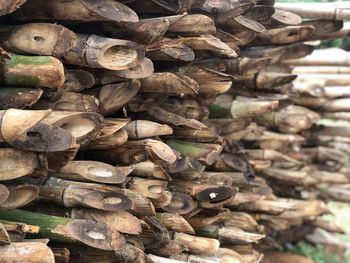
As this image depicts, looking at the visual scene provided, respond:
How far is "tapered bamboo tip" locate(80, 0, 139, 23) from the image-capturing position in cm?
234

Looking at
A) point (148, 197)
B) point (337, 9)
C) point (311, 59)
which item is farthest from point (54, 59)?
point (311, 59)

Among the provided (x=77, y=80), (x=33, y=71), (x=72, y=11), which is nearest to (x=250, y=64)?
Result: (x=77, y=80)

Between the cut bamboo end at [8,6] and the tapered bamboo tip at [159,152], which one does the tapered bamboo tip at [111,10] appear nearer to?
the cut bamboo end at [8,6]

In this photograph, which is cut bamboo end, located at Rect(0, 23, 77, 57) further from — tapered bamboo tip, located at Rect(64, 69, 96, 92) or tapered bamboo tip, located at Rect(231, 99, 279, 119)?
tapered bamboo tip, located at Rect(231, 99, 279, 119)

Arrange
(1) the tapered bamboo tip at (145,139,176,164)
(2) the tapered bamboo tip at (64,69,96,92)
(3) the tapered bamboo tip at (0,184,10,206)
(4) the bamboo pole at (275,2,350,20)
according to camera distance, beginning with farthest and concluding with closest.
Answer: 1. (4) the bamboo pole at (275,2,350,20)
2. (1) the tapered bamboo tip at (145,139,176,164)
3. (2) the tapered bamboo tip at (64,69,96,92)
4. (3) the tapered bamboo tip at (0,184,10,206)

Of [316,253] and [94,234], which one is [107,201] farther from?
[316,253]

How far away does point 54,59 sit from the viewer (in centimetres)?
224

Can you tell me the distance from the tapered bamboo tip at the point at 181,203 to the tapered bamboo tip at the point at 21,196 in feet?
2.93

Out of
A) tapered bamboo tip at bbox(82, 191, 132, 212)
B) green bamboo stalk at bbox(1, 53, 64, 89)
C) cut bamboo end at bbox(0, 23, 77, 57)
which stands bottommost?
tapered bamboo tip at bbox(82, 191, 132, 212)

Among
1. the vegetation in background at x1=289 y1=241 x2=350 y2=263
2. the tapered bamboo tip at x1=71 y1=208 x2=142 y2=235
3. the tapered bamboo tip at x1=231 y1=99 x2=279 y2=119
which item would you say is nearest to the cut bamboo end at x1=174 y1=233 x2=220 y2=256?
the tapered bamboo tip at x1=71 y1=208 x2=142 y2=235

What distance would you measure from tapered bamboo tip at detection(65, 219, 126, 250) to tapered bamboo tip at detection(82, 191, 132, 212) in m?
0.10

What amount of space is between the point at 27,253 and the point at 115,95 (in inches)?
31.4

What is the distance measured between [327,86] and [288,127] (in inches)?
40.8

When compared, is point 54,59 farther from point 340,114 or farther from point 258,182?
point 340,114
